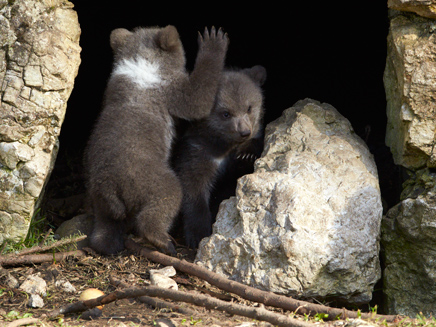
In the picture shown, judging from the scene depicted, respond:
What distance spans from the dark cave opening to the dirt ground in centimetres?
258

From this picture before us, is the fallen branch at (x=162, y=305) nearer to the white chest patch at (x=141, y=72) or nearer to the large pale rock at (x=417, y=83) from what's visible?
the white chest patch at (x=141, y=72)

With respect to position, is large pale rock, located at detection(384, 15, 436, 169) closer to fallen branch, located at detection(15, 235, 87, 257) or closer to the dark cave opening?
the dark cave opening

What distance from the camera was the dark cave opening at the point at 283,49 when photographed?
660 cm

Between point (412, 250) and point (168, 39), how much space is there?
2839 mm

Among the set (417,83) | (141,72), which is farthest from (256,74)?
(417,83)

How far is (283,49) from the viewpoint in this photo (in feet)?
22.9

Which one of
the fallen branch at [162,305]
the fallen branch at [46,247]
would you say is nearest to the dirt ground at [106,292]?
the fallen branch at [162,305]

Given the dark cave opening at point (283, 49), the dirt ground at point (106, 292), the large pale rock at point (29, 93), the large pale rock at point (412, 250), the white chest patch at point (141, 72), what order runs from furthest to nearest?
the dark cave opening at point (283, 49) → the white chest patch at point (141, 72) → the large pale rock at point (29, 93) → the large pale rock at point (412, 250) → the dirt ground at point (106, 292)

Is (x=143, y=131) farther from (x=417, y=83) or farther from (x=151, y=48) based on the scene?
(x=417, y=83)

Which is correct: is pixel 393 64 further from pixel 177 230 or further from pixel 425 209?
pixel 177 230

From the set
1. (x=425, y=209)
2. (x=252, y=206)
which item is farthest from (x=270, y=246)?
(x=425, y=209)

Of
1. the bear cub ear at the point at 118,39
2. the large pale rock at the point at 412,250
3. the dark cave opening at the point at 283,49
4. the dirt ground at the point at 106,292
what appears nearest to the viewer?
the dirt ground at the point at 106,292

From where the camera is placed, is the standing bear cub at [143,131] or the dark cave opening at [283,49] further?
the dark cave opening at [283,49]

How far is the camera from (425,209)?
375 cm
